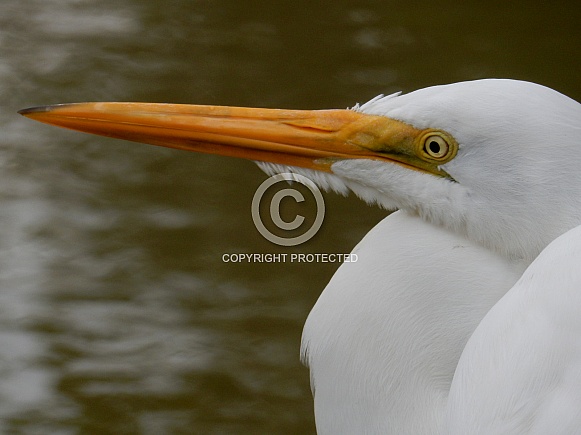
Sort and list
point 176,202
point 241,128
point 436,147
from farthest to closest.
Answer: point 176,202
point 241,128
point 436,147

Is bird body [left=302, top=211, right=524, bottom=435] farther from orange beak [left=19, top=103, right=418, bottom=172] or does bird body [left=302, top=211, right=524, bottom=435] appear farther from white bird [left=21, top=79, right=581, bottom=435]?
orange beak [left=19, top=103, right=418, bottom=172]

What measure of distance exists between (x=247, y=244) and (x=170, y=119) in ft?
5.29

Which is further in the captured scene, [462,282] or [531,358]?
[462,282]

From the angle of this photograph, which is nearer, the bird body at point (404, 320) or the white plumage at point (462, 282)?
the white plumage at point (462, 282)

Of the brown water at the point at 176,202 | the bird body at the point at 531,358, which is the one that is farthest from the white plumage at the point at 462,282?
the brown water at the point at 176,202

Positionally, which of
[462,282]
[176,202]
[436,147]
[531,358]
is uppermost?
[176,202]

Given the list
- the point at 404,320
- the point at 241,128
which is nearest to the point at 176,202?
the point at 241,128

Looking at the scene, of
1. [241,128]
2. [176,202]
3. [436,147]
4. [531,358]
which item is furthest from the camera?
[176,202]

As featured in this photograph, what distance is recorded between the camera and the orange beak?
1.69 metres

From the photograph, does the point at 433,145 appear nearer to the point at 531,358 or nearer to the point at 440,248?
the point at 440,248

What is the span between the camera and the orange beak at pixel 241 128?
1.69 meters

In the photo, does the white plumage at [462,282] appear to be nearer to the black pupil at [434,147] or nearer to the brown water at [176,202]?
the black pupil at [434,147]

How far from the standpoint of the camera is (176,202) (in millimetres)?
3523

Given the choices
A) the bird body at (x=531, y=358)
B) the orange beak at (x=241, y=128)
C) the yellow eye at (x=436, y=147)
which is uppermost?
the orange beak at (x=241, y=128)
